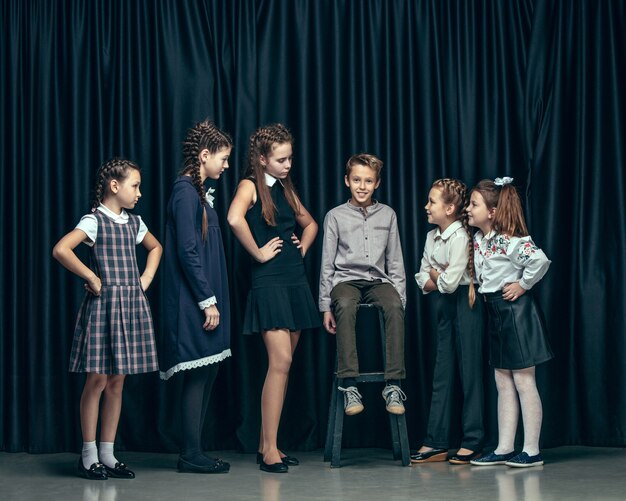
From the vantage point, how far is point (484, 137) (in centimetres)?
423

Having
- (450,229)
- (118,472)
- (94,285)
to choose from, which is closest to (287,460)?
(118,472)

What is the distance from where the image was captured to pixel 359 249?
3.86 meters

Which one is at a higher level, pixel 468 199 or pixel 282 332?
pixel 468 199

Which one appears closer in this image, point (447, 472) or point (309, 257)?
point (447, 472)

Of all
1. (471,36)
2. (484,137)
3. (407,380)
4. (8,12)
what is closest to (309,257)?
(407,380)

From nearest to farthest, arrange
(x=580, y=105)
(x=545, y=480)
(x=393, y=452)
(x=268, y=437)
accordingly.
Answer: (x=545, y=480) < (x=268, y=437) < (x=393, y=452) < (x=580, y=105)

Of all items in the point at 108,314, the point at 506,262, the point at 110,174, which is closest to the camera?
the point at 108,314

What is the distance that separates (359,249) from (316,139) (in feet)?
2.32

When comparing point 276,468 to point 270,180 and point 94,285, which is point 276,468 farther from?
point 270,180

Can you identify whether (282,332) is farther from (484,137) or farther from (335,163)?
(484,137)

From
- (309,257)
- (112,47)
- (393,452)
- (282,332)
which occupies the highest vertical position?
(112,47)

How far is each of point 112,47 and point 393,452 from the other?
2352 millimetres

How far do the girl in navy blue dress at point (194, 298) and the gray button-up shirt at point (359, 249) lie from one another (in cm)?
50

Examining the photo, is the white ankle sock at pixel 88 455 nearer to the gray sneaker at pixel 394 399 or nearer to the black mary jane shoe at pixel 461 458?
the gray sneaker at pixel 394 399
